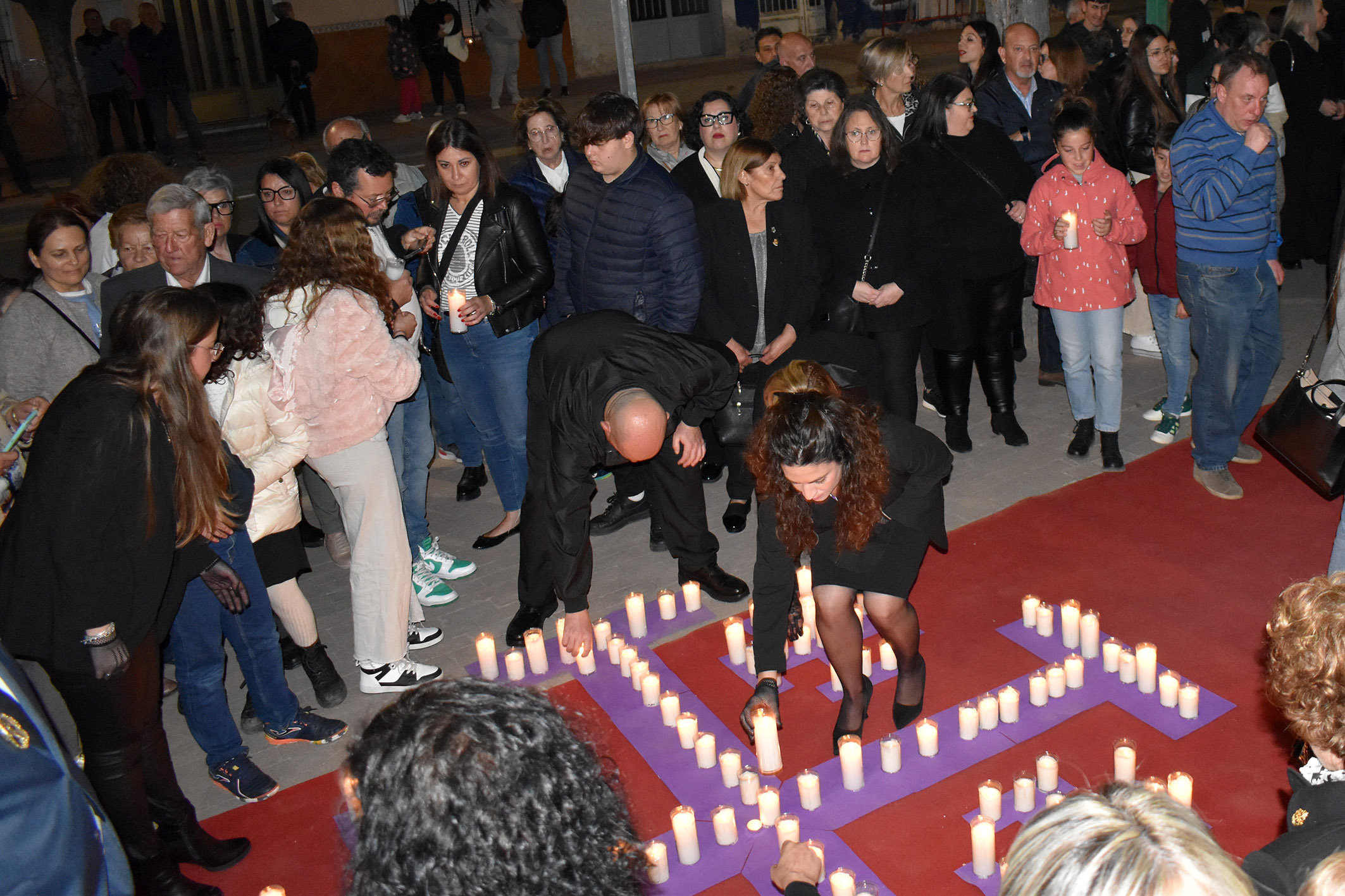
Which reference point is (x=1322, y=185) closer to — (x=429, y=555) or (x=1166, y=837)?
(x=429, y=555)

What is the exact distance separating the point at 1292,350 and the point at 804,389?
4794mm

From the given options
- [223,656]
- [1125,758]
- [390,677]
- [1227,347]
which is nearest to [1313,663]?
[1125,758]

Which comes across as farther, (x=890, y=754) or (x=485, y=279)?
(x=485, y=279)

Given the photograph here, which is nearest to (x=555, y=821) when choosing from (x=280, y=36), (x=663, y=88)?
(x=663, y=88)

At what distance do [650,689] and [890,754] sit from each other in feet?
3.32

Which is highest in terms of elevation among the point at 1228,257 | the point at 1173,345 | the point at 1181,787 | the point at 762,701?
the point at 1228,257

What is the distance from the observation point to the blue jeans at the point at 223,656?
3871 millimetres

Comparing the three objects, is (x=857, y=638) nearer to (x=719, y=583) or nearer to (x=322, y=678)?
(x=719, y=583)

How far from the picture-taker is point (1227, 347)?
5.40 m

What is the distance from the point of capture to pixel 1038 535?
17.7ft

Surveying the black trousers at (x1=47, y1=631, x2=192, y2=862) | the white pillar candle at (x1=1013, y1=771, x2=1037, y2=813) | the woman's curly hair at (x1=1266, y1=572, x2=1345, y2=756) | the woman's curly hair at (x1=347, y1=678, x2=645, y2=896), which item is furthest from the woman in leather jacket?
the woman's curly hair at (x1=347, y1=678, x2=645, y2=896)

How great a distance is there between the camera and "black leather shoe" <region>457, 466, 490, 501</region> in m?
6.48

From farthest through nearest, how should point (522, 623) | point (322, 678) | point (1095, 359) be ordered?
1. point (1095, 359)
2. point (522, 623)
3. point (322, 678)

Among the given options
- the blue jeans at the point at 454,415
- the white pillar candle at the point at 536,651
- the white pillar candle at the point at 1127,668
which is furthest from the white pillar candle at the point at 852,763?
the blue jeans at the point at 454,415
